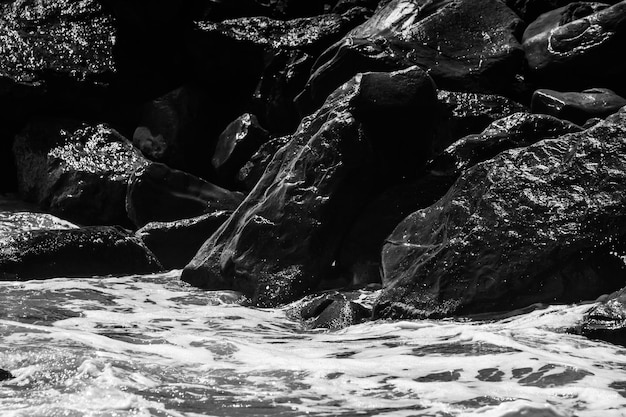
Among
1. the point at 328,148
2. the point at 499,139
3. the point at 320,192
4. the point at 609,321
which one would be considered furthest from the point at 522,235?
the point at 328,148

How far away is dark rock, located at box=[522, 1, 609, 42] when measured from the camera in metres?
12.6

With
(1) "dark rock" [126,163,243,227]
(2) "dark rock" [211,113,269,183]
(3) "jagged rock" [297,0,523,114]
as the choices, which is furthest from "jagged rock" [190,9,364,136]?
(1) "dark rock" [126,163,243,227]

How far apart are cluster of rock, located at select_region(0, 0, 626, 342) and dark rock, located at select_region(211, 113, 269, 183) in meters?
0.04

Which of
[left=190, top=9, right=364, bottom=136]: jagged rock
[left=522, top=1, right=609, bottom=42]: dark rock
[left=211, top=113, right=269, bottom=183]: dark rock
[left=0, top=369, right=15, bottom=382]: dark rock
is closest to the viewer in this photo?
[left=0, top=369, right=15, bottom=382]: dark rock

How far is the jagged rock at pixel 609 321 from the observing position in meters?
6.44

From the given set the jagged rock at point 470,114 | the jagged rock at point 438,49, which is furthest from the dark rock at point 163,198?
the jagged rock at point 470,114

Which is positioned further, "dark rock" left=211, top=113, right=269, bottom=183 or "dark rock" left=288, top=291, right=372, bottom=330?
"dark rock" left=211, top=113, right=269, bottom=183

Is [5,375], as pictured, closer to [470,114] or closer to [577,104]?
[470,114]

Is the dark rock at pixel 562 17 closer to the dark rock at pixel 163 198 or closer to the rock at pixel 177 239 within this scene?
the dark rock at pixel 163 198

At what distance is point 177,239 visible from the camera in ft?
37.9

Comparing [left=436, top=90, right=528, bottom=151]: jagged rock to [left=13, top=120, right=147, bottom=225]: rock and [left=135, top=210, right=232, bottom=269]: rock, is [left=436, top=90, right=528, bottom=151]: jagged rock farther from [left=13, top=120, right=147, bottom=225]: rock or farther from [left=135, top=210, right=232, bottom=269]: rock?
[left=13, top=120, right=147, bottom=225]: rock

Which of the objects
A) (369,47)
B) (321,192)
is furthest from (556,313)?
(369,47)

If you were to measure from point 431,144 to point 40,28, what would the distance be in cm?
859

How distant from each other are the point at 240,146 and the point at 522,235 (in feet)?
22.8
